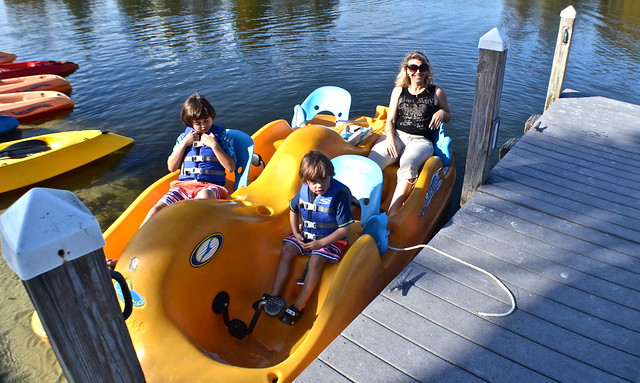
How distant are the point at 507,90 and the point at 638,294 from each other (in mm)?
6900

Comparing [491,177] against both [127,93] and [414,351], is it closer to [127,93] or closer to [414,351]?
[414,351]

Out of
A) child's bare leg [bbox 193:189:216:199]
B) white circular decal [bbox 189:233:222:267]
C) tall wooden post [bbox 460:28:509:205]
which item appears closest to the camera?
white circular decal [bbox 189:233:222:267]

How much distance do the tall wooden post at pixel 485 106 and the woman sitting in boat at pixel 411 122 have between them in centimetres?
51

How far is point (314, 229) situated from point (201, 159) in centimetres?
128

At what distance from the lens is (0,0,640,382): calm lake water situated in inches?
270

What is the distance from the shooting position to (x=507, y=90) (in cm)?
910

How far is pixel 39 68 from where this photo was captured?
10.8 metres

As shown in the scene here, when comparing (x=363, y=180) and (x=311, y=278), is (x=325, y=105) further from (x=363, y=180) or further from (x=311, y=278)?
(x=311, y=278)

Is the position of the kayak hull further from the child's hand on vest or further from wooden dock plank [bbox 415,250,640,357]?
wooden dock plank [bbox 415,250,640,357]

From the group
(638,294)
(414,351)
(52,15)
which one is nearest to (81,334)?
(414,351)

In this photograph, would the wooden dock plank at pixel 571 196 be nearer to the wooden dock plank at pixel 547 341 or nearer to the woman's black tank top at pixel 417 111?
the woman's black tank top at pixel 417 111

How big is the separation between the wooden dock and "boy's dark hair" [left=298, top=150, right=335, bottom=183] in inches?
32.5

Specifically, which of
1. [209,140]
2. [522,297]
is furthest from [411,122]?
[522,297]

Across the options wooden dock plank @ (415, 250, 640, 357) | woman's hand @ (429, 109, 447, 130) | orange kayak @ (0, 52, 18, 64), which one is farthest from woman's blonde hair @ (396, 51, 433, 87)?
orange kayak @ (0, 52, 18, 64)
